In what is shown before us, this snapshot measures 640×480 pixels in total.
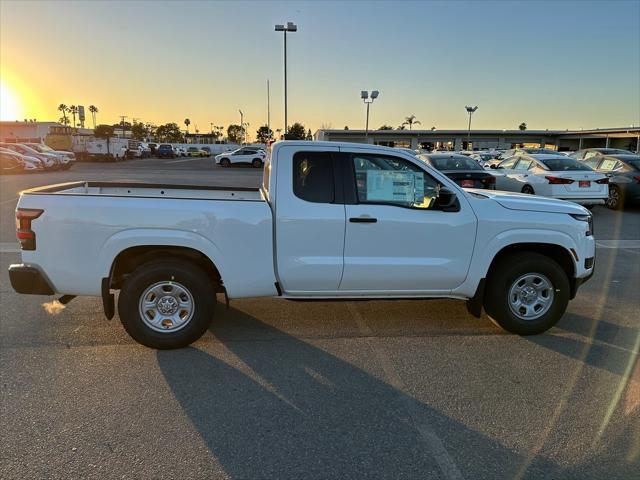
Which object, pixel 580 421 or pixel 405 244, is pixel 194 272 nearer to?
pixel 405 244

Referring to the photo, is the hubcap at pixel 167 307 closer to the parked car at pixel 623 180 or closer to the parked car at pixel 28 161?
the parked car at pixel 623 180

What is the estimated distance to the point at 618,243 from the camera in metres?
9.32

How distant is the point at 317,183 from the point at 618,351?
3.14 metres

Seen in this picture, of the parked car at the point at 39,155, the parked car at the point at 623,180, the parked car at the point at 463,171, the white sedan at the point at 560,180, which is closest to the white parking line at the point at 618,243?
the white sedan at the point at 560,180

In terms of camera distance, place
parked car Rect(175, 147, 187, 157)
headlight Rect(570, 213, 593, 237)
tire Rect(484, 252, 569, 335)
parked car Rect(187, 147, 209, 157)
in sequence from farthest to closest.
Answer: parked car Rect(187, 147, 209, 157), parked car Rect(175, 147, 187, 157), headlight Rect(570, 213, 593, 237), tire Rect(484, 252, 569, 335)

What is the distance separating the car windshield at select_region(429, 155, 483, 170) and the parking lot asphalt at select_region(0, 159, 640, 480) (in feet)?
28.1

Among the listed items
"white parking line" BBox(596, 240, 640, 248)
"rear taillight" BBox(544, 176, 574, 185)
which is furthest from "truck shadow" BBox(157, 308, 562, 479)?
"rear taillight" BBox(544, 176, 574, 185)

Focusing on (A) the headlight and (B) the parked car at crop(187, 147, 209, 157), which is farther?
(B) the parked car at crop(187, 147, 209, 157)

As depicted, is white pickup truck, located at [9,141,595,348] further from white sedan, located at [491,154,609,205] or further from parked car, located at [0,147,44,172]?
parked car, located at [0,147,44,172]

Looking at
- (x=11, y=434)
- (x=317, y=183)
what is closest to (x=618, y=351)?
(x=317, y=183)

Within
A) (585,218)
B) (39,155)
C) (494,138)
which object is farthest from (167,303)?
(494,138)

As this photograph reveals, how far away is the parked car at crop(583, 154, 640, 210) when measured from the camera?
44.0 feet

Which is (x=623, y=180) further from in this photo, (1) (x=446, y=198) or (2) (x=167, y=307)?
(2) (x=167, y=307)

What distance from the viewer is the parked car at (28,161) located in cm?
2634
